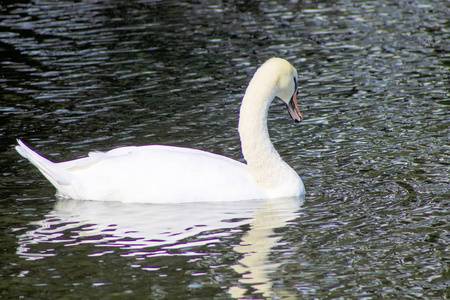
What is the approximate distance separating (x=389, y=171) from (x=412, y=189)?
2.14ft

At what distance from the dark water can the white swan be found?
0.55 ft

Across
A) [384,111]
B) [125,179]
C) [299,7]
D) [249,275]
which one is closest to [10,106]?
[125,179]

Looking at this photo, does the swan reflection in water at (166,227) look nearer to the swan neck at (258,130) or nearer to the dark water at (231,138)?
the dark water at (231,138)

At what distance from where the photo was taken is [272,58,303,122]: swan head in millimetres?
8734

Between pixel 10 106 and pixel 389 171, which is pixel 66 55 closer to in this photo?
pixel 10 106

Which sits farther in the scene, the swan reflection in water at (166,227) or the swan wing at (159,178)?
the swan wing at (159,178)

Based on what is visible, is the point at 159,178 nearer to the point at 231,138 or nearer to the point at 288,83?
the point at 288,83

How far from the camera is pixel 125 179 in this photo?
8.55 meters

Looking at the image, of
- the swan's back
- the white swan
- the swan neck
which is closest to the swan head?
the white swan

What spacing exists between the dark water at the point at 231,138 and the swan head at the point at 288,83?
81 centimetres

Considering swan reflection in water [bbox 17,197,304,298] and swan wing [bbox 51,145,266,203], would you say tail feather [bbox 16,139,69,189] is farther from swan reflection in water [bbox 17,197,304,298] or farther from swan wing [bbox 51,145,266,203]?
swan reflection in water [bbox 17,197,304,298]

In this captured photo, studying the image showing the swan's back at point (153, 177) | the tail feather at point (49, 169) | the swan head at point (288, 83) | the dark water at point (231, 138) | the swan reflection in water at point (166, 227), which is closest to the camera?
the dark water at point (231, 138)

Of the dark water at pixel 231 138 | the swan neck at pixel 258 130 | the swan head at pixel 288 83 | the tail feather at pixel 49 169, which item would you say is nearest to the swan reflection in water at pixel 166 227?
the dark water at pixel 231 138

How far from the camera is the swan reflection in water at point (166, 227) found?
713 centimetres
